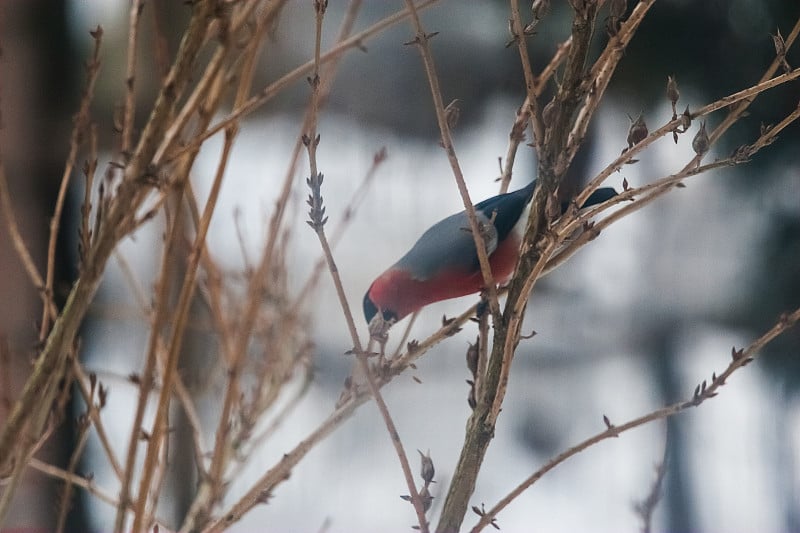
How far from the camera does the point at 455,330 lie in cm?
30

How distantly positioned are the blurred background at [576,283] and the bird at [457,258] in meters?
0.13

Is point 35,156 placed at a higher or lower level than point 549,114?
higher

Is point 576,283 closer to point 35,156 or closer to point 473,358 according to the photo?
point 473,358

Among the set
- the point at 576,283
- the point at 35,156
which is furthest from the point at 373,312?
the point at 35,156

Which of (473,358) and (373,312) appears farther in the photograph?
(373,312)

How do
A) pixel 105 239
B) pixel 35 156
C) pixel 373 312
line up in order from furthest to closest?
1. pixel 35 156
2. pixel 373 312
3. pixel 105 239

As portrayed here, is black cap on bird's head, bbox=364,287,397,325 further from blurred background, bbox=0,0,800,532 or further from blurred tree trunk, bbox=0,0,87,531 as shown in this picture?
blurred tree trunk, bbox=0,0,87,531

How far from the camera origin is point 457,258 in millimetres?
293

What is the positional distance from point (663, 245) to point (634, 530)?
0.22 metres

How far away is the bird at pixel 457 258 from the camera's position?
0.28 m

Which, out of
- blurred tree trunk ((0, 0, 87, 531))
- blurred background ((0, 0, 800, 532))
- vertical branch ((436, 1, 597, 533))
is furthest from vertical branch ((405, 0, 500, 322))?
blurred tree trunk ((0, 0, 87, 531))

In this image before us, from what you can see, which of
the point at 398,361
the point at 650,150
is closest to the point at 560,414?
the point at 650,150

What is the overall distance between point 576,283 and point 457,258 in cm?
30

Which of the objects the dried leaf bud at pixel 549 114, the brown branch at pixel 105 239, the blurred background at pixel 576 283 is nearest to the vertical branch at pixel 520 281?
the dried leaf bud at pixel 549 114
